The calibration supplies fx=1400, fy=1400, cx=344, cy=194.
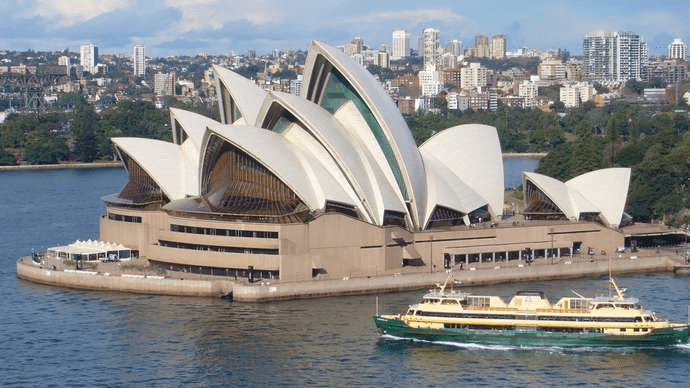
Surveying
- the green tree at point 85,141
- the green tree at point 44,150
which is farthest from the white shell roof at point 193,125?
the green tree at point 85,141

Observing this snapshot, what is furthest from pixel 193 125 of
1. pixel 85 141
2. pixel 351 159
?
pixel 85 141

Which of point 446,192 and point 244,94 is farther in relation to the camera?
point 244,94

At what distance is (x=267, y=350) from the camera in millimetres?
39219

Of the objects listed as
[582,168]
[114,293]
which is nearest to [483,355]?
[114,293]

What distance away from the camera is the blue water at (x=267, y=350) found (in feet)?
119

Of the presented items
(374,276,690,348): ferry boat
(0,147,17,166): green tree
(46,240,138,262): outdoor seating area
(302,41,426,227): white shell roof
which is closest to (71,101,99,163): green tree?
(0,147,17,166): green tree

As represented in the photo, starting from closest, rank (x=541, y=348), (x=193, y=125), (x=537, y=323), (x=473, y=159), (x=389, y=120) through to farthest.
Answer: (x=541, y=348) < (x=537, y=323) < (x=389, y=120) < (x=473, y=159) < (x=193, y=125)

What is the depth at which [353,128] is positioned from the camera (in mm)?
52219

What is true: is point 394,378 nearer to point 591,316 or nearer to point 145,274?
point 591,316

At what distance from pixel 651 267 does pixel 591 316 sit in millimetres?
14802

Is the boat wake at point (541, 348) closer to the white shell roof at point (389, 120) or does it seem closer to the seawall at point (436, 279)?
the seawall at point (436, 279)

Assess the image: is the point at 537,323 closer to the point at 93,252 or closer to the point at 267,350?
the point at 267,350

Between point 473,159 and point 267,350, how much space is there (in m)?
19.9

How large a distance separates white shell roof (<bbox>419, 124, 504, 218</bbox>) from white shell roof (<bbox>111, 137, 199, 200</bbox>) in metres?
9.42
